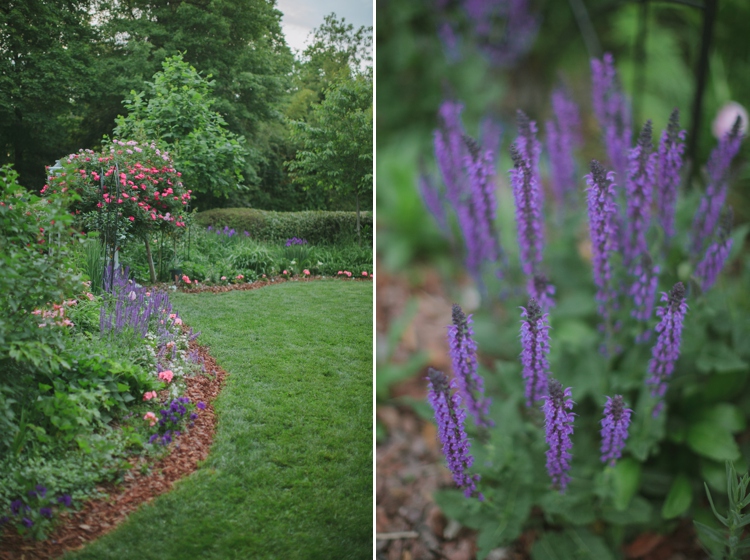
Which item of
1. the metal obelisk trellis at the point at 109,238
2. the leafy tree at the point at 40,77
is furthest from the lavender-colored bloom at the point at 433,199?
the leafy tree at the point at 40,77

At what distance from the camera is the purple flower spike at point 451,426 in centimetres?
159

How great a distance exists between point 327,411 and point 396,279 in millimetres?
715

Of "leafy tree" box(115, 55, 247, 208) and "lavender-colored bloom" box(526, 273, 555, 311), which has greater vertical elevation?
"leafy tree" box(115, 55, 247, 208)

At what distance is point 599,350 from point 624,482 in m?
0.41

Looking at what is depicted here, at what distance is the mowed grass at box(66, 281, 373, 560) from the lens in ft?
6.92

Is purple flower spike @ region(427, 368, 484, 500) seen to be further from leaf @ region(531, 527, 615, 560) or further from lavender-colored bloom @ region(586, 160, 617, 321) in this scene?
lavender-colored bloom @ region(586, 160, 617, 321)

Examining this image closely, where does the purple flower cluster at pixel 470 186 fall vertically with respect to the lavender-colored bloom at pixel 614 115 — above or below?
below

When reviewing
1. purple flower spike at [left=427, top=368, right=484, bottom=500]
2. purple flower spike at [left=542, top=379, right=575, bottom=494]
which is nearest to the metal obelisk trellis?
purple flower spike at [left=427, top=368, right=484, bottom=500]

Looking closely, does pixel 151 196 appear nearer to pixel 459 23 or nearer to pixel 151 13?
pixel 151 13

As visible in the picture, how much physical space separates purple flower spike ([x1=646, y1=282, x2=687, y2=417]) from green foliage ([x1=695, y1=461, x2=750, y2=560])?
0.86 feet

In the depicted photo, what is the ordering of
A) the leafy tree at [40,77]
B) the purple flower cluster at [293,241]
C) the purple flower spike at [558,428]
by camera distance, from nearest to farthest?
the purple flower spike at [558,428] < the leafy tree at [40,77] < the purple flower cluster at [293,241]

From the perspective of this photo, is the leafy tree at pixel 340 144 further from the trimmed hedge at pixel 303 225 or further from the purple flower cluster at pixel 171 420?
the purple flower cluster at pixel 171 420

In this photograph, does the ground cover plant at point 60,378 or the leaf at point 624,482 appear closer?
the leaf at point 624,482

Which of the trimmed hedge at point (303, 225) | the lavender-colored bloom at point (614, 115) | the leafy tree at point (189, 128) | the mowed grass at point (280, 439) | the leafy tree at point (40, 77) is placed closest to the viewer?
the lavender-colored bloom at point (614, 115)
